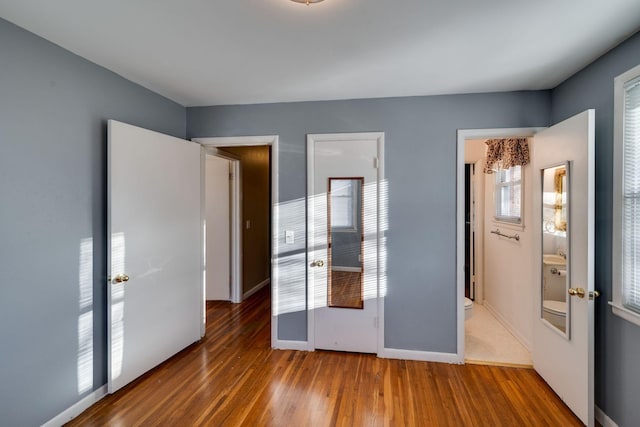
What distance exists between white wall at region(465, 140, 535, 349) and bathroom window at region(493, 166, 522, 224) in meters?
0.09

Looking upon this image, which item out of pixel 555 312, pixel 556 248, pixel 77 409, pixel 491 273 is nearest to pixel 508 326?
pixel 491 273

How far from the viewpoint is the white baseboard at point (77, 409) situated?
1.97 meters

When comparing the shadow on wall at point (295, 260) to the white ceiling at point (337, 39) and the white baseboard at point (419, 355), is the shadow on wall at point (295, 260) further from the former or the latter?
the white ceiling at point (337, 39)

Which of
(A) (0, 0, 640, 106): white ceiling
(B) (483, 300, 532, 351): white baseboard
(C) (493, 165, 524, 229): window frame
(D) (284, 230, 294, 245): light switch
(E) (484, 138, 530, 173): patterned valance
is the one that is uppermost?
(A) (0, 0, 640, 106): white ceiling

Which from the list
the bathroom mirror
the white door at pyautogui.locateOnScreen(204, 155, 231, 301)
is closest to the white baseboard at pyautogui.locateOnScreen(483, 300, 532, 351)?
the bathroom mirror

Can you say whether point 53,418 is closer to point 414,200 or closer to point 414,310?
point 414,310

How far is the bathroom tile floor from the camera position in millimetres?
2859

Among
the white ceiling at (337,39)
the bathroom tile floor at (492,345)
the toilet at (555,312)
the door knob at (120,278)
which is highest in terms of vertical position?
the white ceiling at (337,39)

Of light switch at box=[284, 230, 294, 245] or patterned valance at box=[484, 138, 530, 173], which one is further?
patterned valance at box=[484, 138, 530, 173]

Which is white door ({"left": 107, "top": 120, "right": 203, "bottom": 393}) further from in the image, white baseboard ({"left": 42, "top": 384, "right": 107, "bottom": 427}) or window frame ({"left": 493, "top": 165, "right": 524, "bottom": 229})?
window frame ({"left": 493, "top": 165, "right": 524, "bottom": 229})

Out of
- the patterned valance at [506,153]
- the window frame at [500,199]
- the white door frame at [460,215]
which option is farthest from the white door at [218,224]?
the window frame at [500,199]

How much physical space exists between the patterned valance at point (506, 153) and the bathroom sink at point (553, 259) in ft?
3.91

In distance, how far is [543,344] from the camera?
2.49m

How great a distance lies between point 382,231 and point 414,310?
769 mm
